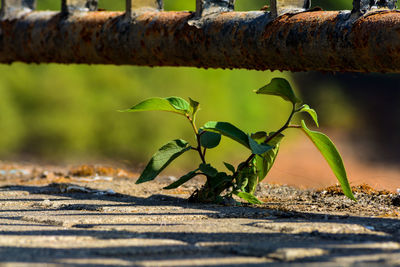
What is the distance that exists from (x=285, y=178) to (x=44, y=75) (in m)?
2.78

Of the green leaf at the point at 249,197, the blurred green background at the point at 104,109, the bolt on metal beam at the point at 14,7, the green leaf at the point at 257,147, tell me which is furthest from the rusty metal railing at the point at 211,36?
the blurred green background at the point at 104,109

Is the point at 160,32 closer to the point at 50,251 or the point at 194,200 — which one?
the point at 194,200

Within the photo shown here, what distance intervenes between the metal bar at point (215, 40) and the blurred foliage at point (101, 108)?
1803 mm

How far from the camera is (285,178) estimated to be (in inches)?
164

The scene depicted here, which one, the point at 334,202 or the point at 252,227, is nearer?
the point at 252,227

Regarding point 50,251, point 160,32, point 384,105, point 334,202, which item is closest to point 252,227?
point 50,251

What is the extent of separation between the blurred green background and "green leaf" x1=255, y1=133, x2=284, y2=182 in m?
Result: 2.97

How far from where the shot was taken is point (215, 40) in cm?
302

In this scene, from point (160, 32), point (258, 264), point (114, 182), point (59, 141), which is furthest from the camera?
point (59, 141)

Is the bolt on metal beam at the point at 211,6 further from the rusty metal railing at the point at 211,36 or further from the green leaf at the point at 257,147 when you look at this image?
the green leaf at the point at 257,147

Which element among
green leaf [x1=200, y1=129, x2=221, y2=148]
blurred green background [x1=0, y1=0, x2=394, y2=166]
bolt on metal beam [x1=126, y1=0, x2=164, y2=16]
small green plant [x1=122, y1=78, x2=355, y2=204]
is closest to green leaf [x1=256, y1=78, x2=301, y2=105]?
small green plant [x1=122, y1=78, x2=355, y2=204]

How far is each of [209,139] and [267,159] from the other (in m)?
0.23

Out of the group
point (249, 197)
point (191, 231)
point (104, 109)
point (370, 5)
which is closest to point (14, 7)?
point (104, 109)

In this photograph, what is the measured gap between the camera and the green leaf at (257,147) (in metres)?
2.49
